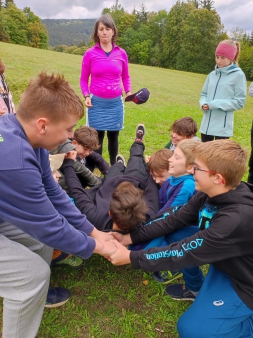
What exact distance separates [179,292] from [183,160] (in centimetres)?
119

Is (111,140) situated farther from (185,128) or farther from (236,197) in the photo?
(236,197)

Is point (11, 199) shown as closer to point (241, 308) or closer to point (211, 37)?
point (241, 308)

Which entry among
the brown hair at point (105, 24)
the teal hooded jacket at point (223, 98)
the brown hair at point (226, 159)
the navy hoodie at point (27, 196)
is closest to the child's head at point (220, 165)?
the brown hair at point (226, 159)

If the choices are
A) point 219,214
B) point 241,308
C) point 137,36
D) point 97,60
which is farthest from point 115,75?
point 137,36

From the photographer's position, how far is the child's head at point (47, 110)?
5.32 feet

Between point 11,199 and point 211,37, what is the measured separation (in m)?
59.8

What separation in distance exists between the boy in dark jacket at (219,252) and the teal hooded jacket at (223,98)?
2.66 m

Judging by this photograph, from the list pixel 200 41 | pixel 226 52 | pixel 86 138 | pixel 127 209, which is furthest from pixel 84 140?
pixel 200 41

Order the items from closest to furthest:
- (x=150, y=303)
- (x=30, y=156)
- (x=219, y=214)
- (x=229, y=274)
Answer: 1. (x=30, y=156)
2. (x=219, y=214)
3. (x=229, y=274)
4. (x=150, y=303)

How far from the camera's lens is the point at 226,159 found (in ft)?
6.26

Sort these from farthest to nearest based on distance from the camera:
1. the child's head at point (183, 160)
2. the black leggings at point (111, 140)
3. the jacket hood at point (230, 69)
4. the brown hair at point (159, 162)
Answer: the black leggings at point (111, 140) → the jacket hood at point (230, 69) → the brown hair at point (159, 162) → the child's head at point (183, 160)

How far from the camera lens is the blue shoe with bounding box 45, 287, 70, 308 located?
93.2 inches

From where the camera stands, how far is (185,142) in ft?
9.07

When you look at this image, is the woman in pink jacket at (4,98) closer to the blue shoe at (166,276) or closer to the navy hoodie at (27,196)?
the navy hoodie at (27,196)
